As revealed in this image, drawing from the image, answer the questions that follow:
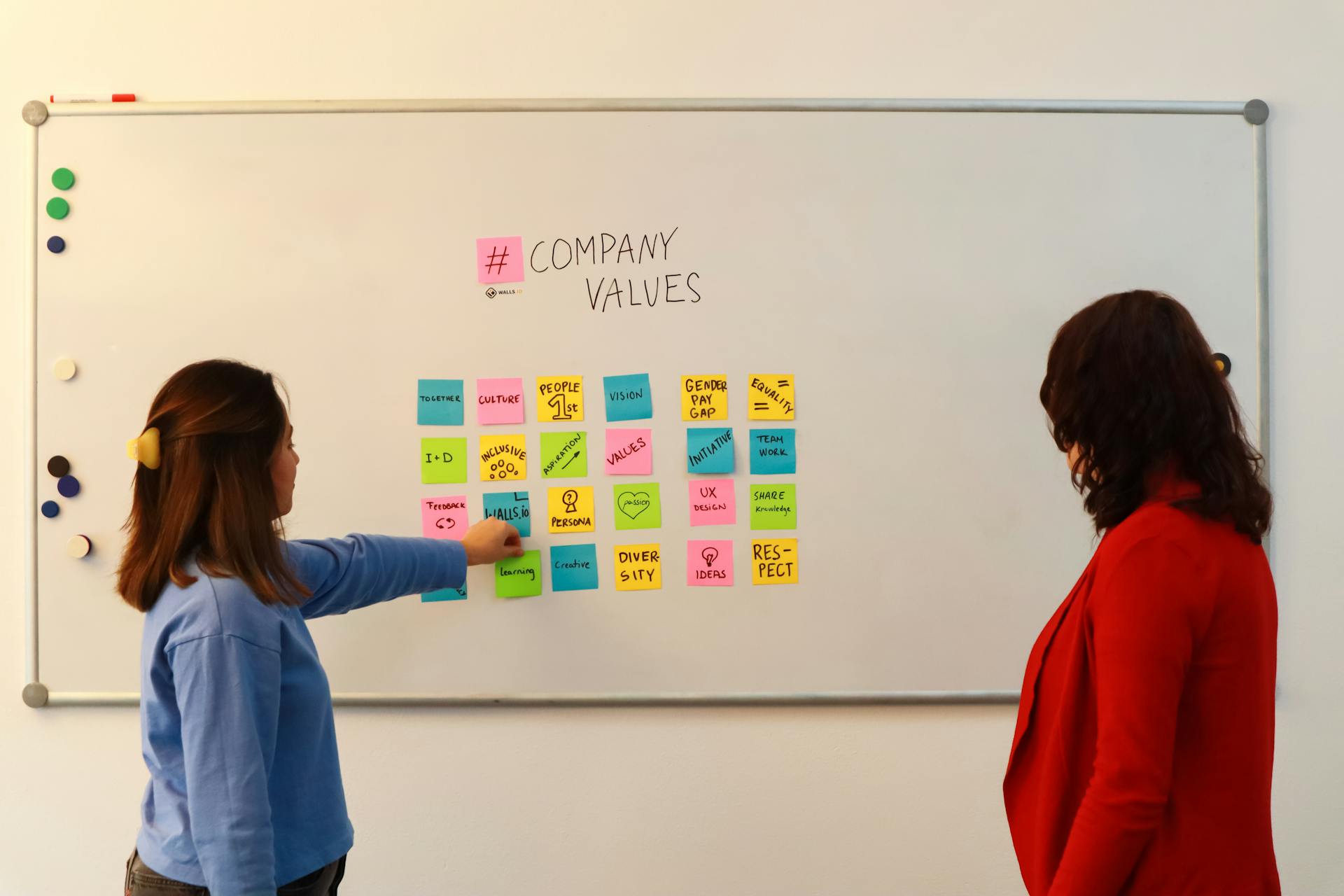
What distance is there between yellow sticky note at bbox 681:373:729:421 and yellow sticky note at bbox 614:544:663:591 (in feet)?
0.87

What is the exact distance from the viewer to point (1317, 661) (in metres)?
1.71

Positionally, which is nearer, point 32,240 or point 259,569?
point 259,569

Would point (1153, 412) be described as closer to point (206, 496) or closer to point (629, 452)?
point (629, 452)

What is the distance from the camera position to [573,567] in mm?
1673

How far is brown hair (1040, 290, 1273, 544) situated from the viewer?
0.93 metres

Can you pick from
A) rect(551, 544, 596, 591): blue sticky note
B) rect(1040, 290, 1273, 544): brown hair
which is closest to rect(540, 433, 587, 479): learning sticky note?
rect(551, 544, 596, 591): blue sticky note

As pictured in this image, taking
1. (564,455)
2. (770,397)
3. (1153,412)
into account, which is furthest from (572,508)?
(1153,412)

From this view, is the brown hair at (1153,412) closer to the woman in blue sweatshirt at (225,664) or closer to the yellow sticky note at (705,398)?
the yellow sticky note at (705,398)

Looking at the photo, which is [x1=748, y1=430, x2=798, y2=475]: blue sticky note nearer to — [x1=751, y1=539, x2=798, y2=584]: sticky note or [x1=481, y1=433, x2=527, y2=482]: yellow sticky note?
[x1=751, y1=539, x2=798, y2=584]: sticky note

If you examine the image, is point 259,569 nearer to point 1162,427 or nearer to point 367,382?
point 367,382

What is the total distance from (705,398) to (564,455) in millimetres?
290

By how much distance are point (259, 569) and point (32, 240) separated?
3.44ft

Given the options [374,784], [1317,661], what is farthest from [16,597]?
[1317,661]

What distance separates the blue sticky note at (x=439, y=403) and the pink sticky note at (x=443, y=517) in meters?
0.15
